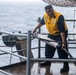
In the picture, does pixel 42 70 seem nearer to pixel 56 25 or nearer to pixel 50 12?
pixel 56 25

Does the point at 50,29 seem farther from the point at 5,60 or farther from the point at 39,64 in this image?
the point at 5,60

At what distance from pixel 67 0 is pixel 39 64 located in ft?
6.47

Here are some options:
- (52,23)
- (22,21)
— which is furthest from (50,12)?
(22,21)

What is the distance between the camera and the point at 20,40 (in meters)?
8.91

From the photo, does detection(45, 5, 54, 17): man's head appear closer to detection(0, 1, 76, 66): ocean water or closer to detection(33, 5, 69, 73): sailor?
detection(33, 5, 69, 73): sailor

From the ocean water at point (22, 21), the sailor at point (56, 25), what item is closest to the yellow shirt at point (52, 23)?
the sailor at point (56, 25)

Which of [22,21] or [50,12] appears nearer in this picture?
[50,12]

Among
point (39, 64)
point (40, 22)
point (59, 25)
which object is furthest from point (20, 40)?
point (59, 25)

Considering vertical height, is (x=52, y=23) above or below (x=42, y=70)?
above

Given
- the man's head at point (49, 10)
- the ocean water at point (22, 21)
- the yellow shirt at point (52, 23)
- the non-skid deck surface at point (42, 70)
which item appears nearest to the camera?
the man's head at point (49, 10)

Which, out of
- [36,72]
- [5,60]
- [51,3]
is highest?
[51,3]

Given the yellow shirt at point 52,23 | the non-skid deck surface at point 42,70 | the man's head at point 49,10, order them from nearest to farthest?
the man's head at point 49,10 < the yellow shirt at point 52,23 < the non-skid deck surface at point 42,70

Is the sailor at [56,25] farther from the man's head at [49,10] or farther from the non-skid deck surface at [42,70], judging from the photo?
the non-skid deck surface at [42,70]

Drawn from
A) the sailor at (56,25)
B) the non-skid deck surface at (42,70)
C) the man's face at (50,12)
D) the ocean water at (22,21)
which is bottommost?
the ocean water at (22,21)
